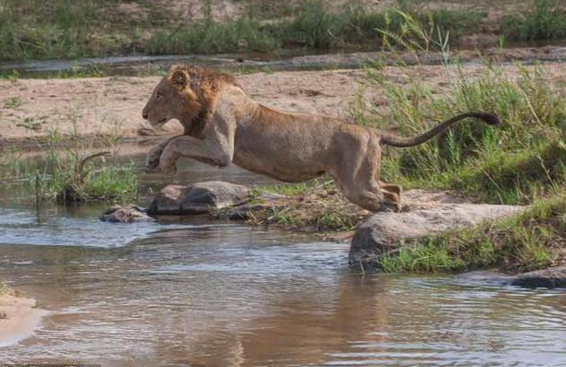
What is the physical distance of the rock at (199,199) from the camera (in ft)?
39.7

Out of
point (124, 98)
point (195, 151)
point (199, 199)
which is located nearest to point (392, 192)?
point (195, 151)

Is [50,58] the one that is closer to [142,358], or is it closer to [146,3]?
[146,3]

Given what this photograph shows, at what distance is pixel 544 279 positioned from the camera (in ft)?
28.7

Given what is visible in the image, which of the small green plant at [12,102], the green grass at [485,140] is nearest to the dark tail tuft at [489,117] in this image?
the green grass at [485,140]

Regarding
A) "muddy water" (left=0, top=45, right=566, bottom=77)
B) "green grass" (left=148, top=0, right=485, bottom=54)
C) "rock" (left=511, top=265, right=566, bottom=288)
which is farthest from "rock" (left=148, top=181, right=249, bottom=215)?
"green grass" (left=148, top=0, right=485, bottom=54)

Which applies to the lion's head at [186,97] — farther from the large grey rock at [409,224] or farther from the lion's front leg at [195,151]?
the large grey rock at [409,224]

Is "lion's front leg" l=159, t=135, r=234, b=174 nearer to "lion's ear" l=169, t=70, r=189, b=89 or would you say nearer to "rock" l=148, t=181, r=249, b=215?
"lion's ear" l=169, t=70, r=189, b=89

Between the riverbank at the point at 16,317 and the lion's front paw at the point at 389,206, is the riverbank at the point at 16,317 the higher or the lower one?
the lower one

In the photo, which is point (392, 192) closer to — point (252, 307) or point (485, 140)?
point (485, 140)

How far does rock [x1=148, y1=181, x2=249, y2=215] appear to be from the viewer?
39.7ft

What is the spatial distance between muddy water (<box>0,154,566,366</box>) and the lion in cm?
58

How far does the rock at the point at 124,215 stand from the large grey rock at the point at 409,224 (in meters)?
2.69

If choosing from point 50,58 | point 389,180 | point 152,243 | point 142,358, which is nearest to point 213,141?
point 152,243

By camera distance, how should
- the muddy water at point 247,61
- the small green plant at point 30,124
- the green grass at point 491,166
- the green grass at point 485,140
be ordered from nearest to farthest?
the green grass at point 491,166
the green grass at point 485,140
the small green plant at point 30,124
the muddy water at point 247,61
